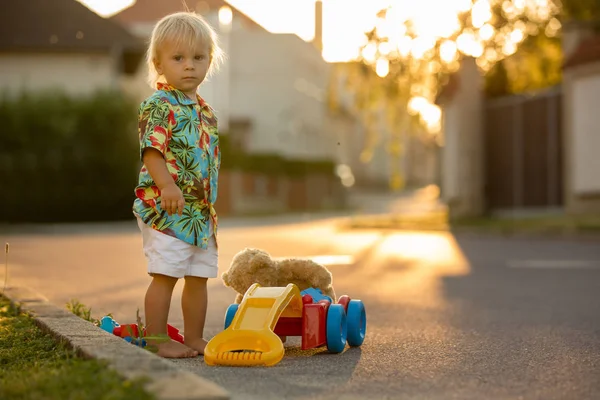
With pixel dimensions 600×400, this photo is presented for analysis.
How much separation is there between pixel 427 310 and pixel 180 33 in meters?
2.99

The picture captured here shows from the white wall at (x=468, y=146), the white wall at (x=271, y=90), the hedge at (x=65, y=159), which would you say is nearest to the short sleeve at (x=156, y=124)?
the white wall at (x=468, y=146)

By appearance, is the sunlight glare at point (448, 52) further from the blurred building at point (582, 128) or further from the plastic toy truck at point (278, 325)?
the plastic toy truck at point (278, 325)

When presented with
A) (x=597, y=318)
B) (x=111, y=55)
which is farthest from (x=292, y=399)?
(x=111, y=55)

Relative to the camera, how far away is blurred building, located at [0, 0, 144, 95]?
29953mm

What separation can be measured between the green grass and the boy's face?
1.28m

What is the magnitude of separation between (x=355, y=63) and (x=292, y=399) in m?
18.0

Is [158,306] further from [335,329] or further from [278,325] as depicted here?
[335,329]

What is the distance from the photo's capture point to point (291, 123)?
51.4 meters

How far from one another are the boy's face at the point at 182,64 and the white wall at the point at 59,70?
2607cm

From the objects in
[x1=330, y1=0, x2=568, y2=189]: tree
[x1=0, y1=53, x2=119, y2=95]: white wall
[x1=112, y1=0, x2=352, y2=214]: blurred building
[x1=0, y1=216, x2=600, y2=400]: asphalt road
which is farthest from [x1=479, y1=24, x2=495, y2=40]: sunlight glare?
[x1=112, y1=0, x2=352, y2=214]: blurred building

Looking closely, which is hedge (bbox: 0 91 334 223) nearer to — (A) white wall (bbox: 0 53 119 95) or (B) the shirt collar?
(A) white wall (bbox: 0 53 119 95)

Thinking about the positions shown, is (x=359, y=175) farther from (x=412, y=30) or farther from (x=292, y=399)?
(x=292, y=399)

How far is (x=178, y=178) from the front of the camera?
4535 millimetres

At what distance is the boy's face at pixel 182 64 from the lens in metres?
4.64
